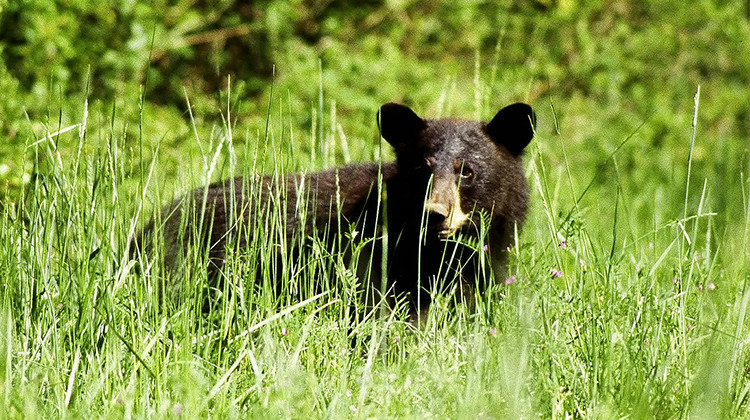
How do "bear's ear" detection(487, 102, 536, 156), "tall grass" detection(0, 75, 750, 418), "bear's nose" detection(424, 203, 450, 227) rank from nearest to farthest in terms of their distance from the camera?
"tall grass" detection(0, 75, 750, 418), "bear's nose" detection(424, 203, 450, 227), "bear's ear" detection(487, 102, 536, 156)

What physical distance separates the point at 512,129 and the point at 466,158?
336 mm

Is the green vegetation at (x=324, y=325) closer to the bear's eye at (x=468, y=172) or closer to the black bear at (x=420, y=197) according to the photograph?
the black bear at (x=420, y=197)

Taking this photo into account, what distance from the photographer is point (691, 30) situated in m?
11.2

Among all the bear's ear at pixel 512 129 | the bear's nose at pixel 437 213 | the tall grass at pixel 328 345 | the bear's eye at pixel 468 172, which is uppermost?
the bear's ear at pixel 512 129

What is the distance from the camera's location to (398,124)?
5.09 m

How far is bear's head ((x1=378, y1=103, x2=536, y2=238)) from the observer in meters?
4.79

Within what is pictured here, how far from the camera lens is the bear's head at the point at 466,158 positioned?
15.7 feet

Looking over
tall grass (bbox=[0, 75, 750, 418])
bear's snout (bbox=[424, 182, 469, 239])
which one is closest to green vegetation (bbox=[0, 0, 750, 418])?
tall grass (bbox=[0, 75, 750, 418])

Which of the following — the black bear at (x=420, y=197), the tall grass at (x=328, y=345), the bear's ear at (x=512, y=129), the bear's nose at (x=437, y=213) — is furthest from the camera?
the bear's ear at (x=512, y=129)

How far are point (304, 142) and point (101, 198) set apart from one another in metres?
4.72

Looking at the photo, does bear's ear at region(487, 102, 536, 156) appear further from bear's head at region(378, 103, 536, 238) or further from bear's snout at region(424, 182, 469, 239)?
bear's snout at region(424, 182, 469, 239)

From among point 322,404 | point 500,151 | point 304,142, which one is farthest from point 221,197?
point 304,142

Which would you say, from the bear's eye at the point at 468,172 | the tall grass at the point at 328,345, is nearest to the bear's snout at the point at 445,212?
the bear's eye at the point at 468,172

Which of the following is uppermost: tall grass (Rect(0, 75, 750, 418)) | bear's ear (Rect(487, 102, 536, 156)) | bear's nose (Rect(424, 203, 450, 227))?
bear's ear (Rect(487, 102, 536, 156))
